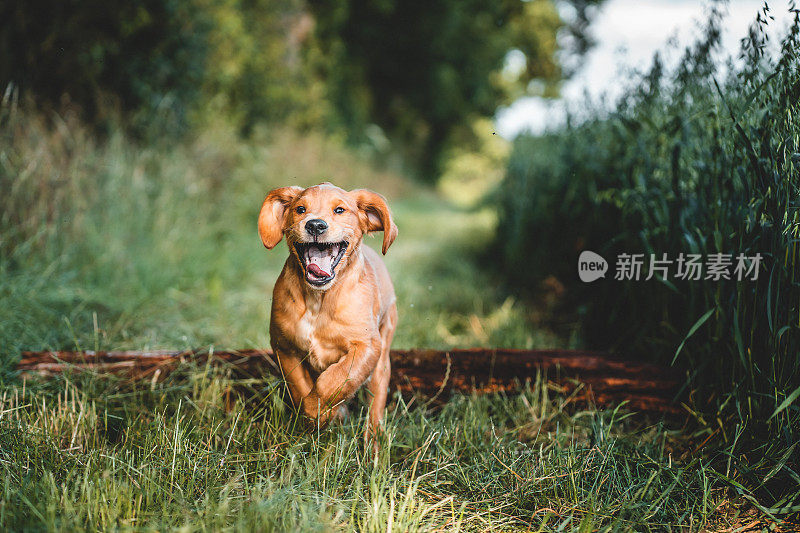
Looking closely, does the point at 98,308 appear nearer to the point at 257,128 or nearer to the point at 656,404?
the point at 656,404

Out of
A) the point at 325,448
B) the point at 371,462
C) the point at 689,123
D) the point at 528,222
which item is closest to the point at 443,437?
the point at 371,462

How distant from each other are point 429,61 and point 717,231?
18446mm

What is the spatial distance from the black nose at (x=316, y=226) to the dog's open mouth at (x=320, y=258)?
0.08m

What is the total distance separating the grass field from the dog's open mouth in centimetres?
59

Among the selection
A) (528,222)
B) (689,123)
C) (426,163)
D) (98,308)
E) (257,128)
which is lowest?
(98,308)

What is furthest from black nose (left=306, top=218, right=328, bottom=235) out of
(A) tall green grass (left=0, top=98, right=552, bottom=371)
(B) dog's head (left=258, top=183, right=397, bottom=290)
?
(A) tall green grass (left=0, top=98, right=552, bottom=371)

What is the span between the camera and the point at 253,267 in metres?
5.10

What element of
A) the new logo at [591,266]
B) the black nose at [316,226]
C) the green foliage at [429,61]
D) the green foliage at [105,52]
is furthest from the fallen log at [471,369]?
the green foliage at [429,61]

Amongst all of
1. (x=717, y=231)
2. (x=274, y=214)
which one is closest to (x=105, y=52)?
(x=274, y=214)

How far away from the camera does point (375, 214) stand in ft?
5.59

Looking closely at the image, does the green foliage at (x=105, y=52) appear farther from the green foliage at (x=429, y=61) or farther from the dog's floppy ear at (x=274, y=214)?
the green foliage at (x=429, y=61)

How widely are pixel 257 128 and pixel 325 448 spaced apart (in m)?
7.70

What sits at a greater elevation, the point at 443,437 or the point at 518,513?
the point at 443,437

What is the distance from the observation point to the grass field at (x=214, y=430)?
152 cm
